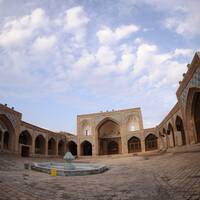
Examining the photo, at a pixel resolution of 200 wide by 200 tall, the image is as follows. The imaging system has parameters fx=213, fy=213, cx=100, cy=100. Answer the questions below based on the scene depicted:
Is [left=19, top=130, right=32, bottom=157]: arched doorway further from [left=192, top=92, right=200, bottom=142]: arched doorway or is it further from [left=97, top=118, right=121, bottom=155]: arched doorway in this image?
[left=192, top=92, right=200, bottom=142]: arched doorway

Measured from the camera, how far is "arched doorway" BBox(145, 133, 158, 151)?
30305mm

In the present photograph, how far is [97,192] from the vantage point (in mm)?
6359

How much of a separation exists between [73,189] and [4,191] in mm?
2149

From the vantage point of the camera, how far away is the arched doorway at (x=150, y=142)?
3030 centimetres

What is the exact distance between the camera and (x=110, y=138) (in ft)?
112

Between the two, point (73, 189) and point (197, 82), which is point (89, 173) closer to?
point (73, 189)

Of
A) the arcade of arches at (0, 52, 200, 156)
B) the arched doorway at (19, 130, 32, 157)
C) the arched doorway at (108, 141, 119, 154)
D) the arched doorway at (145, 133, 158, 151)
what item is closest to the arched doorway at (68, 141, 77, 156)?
the arcade of arches at (0, 52, 200, 156)

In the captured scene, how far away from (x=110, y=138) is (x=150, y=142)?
660 cm

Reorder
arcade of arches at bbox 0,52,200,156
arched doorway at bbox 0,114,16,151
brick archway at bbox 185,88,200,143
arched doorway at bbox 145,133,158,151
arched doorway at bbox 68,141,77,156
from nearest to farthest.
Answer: brick archway at bbox 185,88,200,143 < arcade of arches at bbox 0,52,200,156 < arched doorway at bbox 0,114,16,151 < arched doorway at bbox 145,133,158,151 < arched doorway at bbox 68,141,77,156

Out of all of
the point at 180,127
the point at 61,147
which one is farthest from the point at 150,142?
the point at 61,147

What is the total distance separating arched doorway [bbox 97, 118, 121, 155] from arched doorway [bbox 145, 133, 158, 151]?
4856 millimetres

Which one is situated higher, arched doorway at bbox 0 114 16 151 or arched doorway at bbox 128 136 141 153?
arched doorway at bbox 0 114 16 151

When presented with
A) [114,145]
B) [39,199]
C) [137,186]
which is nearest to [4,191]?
[39,199]

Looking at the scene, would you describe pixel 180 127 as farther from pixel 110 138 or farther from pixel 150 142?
pixel 110 138
